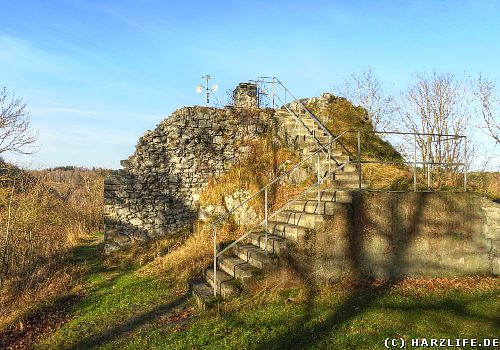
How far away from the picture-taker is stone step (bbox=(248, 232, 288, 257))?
6535 millimetres

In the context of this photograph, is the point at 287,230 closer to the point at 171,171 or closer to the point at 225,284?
the point at 225,284

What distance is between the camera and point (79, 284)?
28.6ft

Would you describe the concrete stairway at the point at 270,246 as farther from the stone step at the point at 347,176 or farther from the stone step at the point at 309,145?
the stone step at the point at 309,145

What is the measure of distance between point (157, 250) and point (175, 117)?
4.58 meters

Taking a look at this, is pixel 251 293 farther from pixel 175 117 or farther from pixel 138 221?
pixel 175 117

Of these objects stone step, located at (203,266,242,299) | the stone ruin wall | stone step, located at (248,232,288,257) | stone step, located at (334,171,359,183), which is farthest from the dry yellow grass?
stone step, located at (334,171,359,183)

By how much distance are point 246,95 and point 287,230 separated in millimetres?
7741

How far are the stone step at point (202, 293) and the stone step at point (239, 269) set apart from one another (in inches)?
20.3

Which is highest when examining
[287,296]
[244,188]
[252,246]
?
[244,188]

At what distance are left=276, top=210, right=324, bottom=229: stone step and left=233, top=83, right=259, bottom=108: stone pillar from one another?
6387 millimetres

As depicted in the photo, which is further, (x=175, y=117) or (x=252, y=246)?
(x=175, y=117)

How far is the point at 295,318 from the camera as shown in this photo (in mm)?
5387

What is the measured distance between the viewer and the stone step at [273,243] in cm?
654

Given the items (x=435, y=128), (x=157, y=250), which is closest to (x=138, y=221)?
(x=157, y=250)
